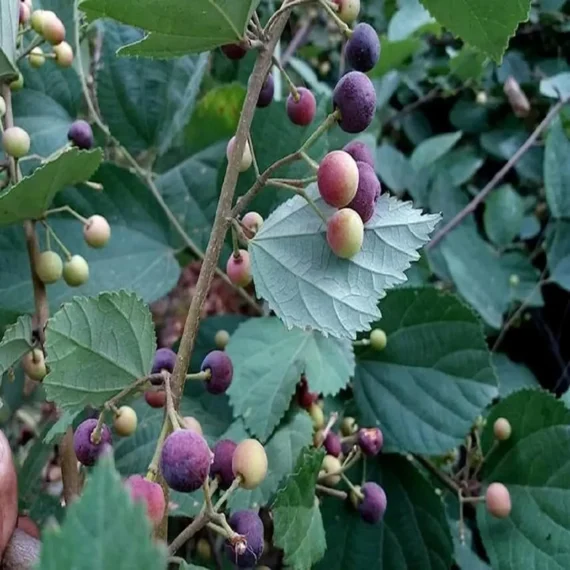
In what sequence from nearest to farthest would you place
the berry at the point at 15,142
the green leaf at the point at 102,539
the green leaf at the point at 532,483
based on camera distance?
1. the green leaf at the point at 102,539
2. the berry at the point at 15,142
3. the green leaf at the point at 532,483

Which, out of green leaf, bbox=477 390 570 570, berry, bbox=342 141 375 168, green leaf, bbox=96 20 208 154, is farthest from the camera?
green leaf, bbox=96 20 208 154

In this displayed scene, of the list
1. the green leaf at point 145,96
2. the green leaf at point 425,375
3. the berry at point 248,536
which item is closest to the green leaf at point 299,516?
the berry at point 248,536

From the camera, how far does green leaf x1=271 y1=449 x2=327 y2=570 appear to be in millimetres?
485

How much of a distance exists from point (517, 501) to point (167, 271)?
45 cm

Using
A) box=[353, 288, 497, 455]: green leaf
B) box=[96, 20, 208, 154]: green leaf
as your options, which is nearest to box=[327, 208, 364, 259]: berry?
box=[353, 288, 497, 455]: green leaf

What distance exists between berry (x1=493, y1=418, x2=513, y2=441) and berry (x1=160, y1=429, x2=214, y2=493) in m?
0.46

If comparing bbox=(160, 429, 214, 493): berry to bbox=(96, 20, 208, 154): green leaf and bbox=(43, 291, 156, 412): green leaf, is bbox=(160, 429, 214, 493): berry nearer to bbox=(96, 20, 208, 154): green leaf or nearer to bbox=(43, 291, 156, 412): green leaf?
bbox=(43, 291, 156, 412): green leaf

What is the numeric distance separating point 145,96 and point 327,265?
0.47 m

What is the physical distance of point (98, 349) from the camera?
1.49ft

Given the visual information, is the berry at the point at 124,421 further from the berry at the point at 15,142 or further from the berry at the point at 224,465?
the berry at the point at 15,142

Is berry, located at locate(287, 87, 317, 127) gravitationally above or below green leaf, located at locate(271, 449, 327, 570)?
above

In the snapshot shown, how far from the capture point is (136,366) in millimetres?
458

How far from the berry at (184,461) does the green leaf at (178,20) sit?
238 millimetres

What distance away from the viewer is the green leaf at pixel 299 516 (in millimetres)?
485
